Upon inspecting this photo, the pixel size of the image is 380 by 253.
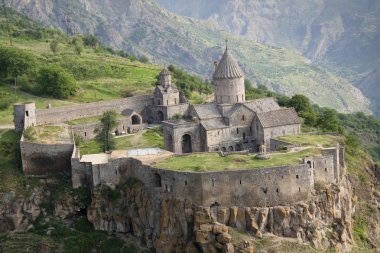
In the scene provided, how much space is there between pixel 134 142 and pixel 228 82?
13.1 meters

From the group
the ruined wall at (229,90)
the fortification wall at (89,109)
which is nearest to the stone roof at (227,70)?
the ruined wall at (229,90)

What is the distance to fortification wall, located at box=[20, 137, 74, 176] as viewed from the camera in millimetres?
64562

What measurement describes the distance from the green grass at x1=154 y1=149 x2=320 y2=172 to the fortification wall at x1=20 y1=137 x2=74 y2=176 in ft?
36.5

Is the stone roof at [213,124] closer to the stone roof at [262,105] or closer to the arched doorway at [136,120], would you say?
the stone roof at [262,105]

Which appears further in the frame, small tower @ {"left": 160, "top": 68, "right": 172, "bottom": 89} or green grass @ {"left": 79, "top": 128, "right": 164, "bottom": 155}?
small tower @ {"left": 160, "top": 68, "right": 172, "bottom": 89}

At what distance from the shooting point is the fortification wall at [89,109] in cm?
8031

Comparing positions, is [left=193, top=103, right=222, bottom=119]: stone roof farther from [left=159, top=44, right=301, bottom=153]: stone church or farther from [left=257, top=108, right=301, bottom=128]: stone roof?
[left=257, top=108, right=301, bottom=128]: stone roof

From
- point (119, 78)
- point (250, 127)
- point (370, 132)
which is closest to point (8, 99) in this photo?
point (119, 78)

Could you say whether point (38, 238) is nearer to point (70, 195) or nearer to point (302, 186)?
point (70, 195)

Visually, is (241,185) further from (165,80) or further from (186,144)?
(165,80)

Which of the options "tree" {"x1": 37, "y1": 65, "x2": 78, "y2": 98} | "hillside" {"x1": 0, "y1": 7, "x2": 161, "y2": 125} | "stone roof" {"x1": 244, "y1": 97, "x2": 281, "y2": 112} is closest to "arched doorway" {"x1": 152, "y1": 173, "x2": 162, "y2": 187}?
"stone roof" {"x1": 244, "y1": 97, "x2": 281, "y2": 112}

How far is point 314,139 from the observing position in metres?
67.3

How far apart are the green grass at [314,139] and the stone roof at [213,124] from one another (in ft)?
21.9

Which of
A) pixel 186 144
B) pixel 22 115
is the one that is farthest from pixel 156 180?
pixel 22 115
